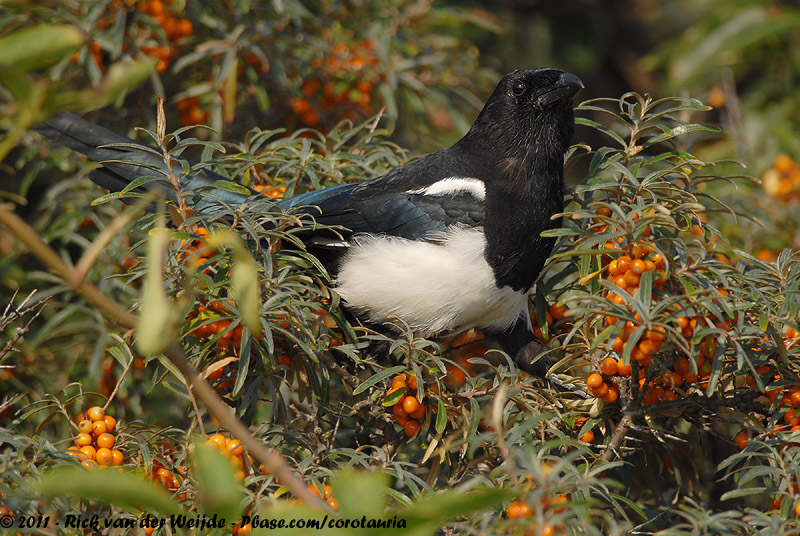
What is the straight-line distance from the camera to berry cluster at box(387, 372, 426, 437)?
189 centimetres

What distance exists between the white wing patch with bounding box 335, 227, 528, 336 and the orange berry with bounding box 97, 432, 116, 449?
1.02 metres

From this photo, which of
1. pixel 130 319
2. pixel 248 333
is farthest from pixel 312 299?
pixel 130 319

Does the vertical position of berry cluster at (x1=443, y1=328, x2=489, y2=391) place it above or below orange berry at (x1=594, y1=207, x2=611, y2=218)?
below

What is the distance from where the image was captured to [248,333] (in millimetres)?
1748

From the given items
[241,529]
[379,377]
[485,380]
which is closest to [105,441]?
[241,529]

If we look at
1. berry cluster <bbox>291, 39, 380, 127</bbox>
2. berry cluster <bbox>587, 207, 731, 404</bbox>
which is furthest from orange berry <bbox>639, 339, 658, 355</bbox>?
berry cluster <bbox>291, 39, 380, 127</bbox>

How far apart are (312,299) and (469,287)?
1.95 ft

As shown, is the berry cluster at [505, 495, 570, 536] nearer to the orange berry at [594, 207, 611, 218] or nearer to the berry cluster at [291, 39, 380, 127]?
the orange berry at [594, 207, 611, 218]

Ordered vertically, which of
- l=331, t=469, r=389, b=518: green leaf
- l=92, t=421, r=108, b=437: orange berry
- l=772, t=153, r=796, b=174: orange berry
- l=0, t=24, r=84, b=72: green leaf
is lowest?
l=92, t=421, r=108, b=437: orange berry

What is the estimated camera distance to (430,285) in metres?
2.49

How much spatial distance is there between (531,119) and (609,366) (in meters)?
1.15

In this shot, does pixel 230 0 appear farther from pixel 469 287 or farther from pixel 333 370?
pixel 333 370

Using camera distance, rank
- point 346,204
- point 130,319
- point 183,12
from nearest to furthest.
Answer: point 130,319 → point 346,204 → point 183,12

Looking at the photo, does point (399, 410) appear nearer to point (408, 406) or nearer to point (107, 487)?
point (408, 406)
